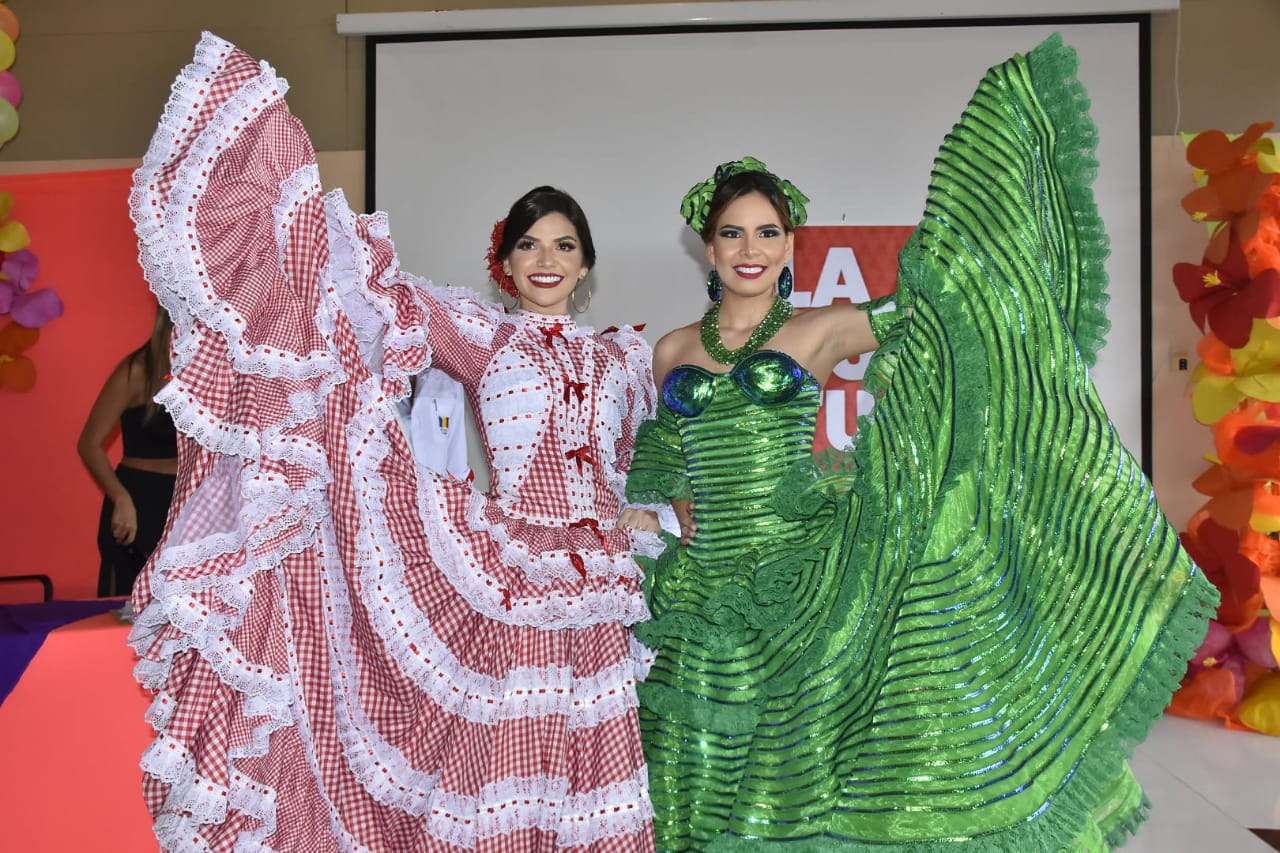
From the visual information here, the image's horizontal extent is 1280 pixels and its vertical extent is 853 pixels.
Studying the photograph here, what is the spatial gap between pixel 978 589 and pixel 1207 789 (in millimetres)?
1789

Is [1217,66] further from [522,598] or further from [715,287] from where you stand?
[522,598]

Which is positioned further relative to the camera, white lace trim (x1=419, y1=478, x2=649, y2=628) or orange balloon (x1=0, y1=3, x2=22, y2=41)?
orange balloon (x1=0, y1=3, x2=22, y2=41)

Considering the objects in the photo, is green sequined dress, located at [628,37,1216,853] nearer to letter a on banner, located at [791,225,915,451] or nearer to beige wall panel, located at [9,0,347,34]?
letter a on banner, located at [791,225,915,451]

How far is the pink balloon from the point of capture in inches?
181

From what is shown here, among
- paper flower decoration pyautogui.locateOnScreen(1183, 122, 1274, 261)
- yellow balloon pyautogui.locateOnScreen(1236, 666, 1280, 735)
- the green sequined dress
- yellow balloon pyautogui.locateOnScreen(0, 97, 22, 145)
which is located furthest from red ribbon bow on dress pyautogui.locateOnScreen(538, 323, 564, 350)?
yellow balloon pyautogui.locateOnScreen(0, 97, 22, 145)

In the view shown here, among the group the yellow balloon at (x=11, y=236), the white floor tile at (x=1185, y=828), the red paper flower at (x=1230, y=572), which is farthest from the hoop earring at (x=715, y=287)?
the yellow balloon at (x=11, y=236)

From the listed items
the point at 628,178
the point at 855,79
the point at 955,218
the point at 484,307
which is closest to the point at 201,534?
the point at 484,307

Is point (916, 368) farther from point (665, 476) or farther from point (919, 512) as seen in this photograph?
point (665, 476)

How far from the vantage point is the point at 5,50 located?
182 inches

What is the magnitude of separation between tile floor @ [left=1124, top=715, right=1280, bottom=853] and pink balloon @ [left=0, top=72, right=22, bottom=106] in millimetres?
4951

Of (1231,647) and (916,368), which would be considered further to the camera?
(1231,647)

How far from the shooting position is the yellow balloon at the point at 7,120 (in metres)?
4.56

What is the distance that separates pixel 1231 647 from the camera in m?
3.66

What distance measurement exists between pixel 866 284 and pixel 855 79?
2.69 feet
